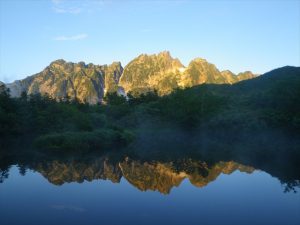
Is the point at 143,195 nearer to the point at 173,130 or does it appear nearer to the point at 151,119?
the point at 173,130

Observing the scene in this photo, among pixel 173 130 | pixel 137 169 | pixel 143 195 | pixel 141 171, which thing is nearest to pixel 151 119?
pixel 173 130

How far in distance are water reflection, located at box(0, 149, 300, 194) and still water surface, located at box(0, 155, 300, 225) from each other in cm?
7

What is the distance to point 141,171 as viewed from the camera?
27219 millimetres

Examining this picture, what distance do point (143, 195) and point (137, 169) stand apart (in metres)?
8.98

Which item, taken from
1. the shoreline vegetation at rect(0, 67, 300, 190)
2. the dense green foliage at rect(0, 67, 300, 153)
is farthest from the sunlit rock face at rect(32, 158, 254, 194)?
the dense green foliage at rect(0, 67, 300, 153)

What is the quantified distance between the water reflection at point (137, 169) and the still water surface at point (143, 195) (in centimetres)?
7

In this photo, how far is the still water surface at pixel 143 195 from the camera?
48.2 ft

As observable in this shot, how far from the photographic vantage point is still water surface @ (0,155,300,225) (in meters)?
14.7

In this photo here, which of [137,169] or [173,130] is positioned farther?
[173,130]

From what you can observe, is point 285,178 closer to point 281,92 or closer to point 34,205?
point 34,205

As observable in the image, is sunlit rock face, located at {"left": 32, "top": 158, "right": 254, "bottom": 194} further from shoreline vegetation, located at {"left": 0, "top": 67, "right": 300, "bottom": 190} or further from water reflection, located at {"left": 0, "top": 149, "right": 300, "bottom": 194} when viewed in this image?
shoreline vegetation, located at {"left": 0, "top": 67, "right": 300, "bottom": 190}

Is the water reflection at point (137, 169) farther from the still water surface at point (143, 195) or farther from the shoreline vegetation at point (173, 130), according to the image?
the shoreline vegetation at point (173, 130)

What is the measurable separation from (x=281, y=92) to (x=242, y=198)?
52.1m

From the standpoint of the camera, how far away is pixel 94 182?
75.2 ft
